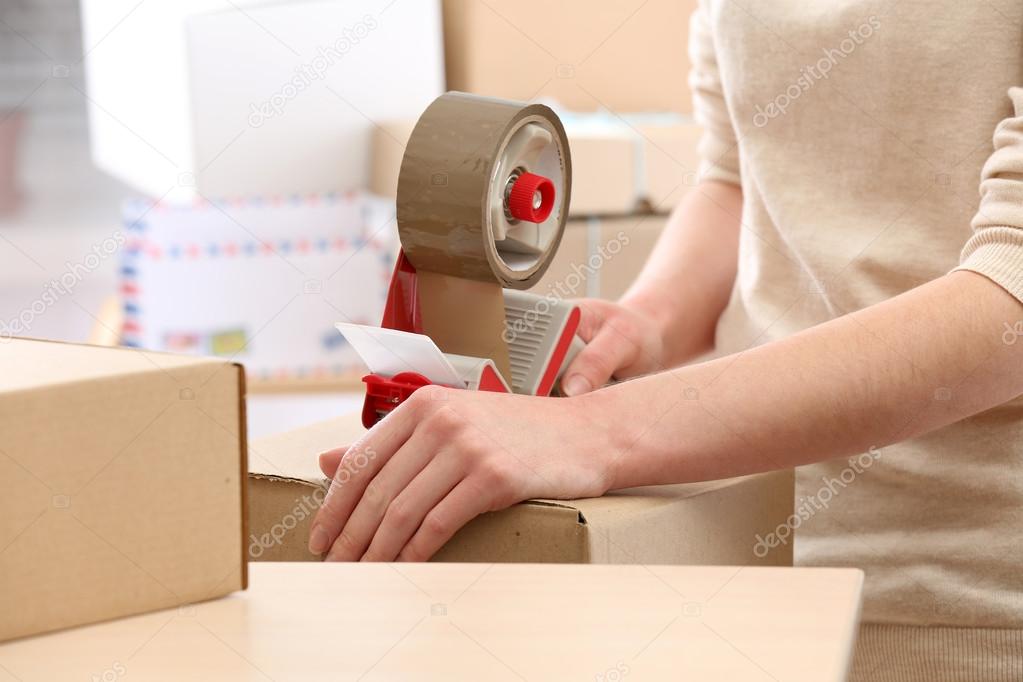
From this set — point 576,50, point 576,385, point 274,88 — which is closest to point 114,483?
point 576,385

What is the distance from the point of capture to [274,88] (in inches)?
100

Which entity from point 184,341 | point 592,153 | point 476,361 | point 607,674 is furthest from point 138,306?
point 607,674

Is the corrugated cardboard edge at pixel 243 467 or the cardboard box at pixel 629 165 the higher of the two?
the cardboard box at pixel 629 165

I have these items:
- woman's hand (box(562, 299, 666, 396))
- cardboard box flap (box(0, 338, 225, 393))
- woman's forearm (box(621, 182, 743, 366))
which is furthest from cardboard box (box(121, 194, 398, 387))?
cardboard box flap (box(0, 338, 225, 393))

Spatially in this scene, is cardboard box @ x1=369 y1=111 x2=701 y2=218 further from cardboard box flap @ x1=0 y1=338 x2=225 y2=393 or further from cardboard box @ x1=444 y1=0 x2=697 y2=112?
cardboard box flap @ x1=0 y1=338 x2=225 y2=393

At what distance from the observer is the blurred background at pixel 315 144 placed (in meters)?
2.26

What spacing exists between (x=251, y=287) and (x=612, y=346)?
4.87 feet

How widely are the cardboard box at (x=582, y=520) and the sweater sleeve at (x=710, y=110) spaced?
40 centimetres

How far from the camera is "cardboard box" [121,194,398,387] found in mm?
2268

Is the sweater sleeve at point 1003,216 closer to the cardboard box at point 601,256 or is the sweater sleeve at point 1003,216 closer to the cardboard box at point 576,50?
the cardboard box at point 601,256

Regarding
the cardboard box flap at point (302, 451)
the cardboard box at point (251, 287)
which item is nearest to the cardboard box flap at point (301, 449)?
the cardboard box flap at point (302, 451)

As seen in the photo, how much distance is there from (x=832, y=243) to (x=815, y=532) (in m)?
0.23

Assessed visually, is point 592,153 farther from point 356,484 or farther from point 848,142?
point 356,484

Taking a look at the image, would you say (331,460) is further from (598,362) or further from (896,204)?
(896,204)
